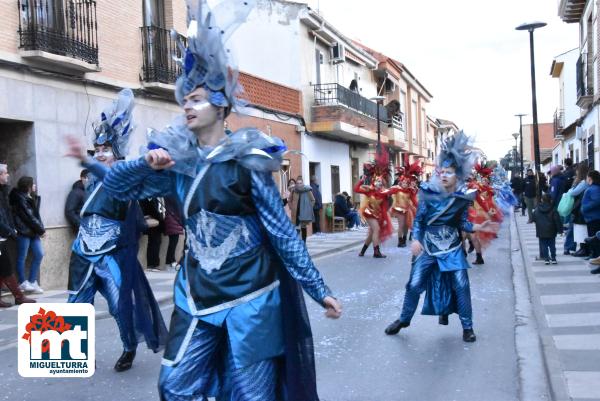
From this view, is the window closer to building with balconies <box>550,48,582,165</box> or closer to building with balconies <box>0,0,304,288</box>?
building with balconies <box>550,48,582,165</box>

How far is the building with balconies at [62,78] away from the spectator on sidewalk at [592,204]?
8.25 metres

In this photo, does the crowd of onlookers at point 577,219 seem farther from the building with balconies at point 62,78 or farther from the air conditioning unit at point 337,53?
the air conditioning unit at point 337,53

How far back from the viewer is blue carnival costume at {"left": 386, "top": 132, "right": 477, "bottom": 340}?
265 inches

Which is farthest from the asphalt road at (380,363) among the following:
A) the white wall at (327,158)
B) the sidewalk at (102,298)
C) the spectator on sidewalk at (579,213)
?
the white wall at (327,158)

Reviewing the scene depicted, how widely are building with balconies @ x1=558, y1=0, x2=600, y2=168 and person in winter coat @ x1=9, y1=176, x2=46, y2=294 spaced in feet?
50.0

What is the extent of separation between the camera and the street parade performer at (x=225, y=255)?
3207 millimetres

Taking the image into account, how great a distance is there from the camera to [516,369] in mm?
5812

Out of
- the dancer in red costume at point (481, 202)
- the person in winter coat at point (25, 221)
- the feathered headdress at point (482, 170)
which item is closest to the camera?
the person in winter coat at point (25, 221)

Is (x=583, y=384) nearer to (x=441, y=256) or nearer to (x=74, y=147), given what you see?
(x=441, y=256)

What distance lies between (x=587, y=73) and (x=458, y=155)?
18.0 metres

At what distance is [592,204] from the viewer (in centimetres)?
1139

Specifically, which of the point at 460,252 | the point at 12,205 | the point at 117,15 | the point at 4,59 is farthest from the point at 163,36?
the point at 460,252

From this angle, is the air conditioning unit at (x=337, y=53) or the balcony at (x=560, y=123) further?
the balcony at (x=560, y=123)

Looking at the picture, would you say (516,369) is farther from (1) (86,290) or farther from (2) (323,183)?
(2) (323,183)
